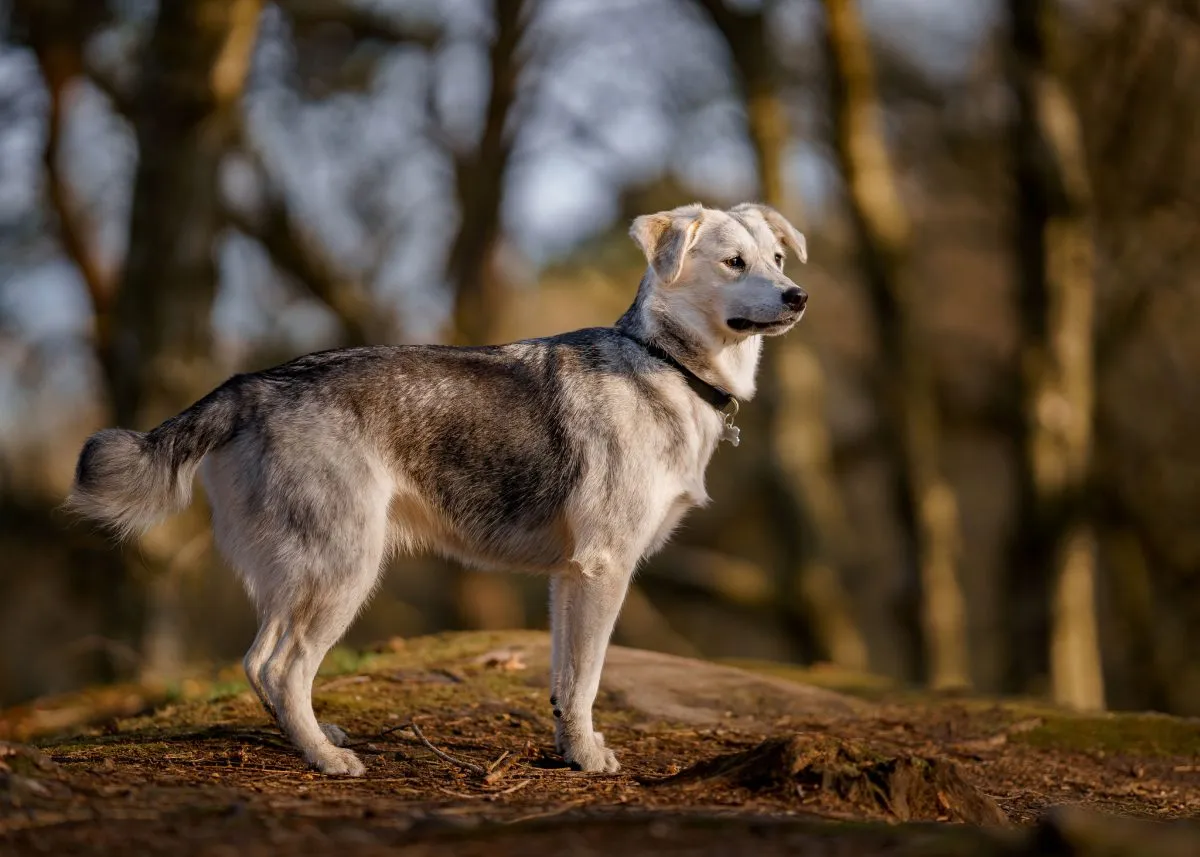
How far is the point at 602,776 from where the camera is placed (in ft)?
19.3

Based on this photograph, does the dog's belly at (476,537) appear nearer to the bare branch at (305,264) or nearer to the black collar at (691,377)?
the black collar at (691,377)

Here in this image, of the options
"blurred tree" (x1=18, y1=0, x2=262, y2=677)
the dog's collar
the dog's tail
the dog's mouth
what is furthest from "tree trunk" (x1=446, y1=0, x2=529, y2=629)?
the dog's tail

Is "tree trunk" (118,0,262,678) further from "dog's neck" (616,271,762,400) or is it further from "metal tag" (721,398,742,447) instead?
"metal tag" (721,398,742,447)

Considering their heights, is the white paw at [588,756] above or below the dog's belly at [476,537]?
below

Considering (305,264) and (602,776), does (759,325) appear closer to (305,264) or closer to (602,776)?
(602,776)

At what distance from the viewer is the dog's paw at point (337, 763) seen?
570cm

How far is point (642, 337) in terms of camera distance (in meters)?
6.74

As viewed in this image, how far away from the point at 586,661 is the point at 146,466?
79.8 inches

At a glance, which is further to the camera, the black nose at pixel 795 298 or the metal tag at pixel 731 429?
the metal tag at pixel 731 429

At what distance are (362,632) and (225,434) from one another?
1916 cm

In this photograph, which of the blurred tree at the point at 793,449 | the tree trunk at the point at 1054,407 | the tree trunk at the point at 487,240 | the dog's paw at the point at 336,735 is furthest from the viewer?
the tree trunk at the point at 487,240

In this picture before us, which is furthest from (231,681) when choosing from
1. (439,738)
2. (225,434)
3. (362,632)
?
(362,632)

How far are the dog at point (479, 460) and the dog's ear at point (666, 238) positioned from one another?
0.03ft

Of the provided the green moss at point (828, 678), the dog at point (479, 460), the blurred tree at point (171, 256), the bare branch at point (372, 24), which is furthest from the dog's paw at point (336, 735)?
the bare branch at point (372, 24)
